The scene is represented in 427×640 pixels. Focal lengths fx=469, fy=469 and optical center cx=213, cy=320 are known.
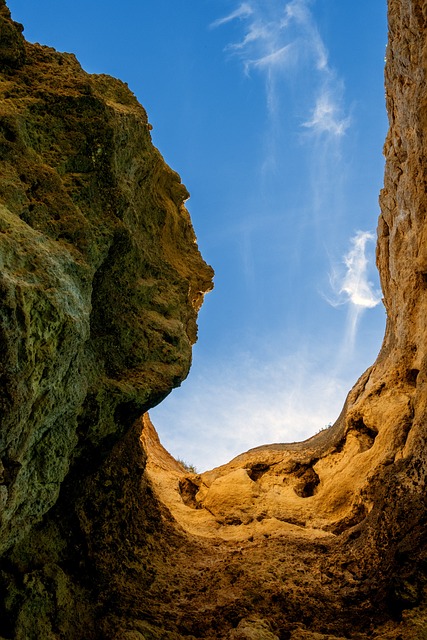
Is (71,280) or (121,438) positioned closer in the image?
(71,280)

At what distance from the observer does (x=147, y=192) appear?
10.7m

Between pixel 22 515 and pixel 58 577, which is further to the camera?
pixel 58 577

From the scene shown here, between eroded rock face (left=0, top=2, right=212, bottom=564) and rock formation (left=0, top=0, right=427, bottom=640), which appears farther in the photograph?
rock formation (left=0, top=0, right=427, bottom=640)

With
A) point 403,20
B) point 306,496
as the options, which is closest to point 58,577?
point 306,496

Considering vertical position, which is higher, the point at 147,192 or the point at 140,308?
the point at 147,192

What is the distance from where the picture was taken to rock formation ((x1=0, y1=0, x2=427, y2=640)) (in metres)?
5.71

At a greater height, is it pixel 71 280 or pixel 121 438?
pixel 71 280

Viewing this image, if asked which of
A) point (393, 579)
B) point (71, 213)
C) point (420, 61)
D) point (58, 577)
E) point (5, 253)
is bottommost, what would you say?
point (58, 577)

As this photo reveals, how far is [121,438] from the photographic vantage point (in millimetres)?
8484

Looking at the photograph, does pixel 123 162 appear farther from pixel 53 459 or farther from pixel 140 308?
pixel 53 459

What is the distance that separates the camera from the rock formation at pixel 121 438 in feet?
18.7

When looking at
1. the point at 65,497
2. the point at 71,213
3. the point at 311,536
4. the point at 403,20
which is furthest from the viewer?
the point at 403,20

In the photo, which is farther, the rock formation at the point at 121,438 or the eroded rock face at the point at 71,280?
the rock formation at the point at 121,438

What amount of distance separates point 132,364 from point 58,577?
11.6ft
